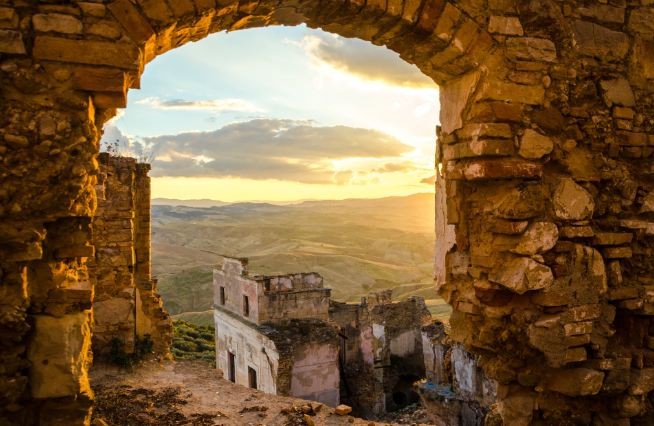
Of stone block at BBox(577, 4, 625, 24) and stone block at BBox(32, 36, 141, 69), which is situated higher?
stone block at BBox(577, 4, 625, 24)

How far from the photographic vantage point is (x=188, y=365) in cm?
805

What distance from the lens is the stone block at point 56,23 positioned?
2.58 metres

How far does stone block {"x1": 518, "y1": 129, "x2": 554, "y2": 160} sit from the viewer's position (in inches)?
140

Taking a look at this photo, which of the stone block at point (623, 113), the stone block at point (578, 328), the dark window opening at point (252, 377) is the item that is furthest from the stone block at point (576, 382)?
the dark window opening at point (252, 377)

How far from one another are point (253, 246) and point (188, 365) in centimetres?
6405

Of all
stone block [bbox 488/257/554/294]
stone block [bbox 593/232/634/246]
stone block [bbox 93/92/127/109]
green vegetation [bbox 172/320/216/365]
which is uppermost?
stone block [bbox 93/92/127/109]

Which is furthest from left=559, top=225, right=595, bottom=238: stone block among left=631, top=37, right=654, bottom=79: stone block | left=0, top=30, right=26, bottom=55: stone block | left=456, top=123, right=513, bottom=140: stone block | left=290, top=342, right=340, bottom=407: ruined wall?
left=290, top=342, right=340, bottom=407: ruined wall

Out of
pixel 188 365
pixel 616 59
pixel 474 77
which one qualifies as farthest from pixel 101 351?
pixel 616 59

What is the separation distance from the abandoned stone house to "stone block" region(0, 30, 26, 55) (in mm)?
12209

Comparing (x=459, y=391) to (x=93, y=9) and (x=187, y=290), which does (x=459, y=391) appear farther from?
(x=187, y=290)

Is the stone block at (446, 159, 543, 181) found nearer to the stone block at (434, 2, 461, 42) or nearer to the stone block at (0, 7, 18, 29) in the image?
the stone block at (434, 2, 461, 42)

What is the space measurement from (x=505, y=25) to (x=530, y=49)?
0.26 metres

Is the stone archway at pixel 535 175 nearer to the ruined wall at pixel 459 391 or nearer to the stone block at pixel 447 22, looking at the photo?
the stone block at pixel 447 22

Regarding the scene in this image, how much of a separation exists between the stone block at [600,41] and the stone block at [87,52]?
3.16 meters
